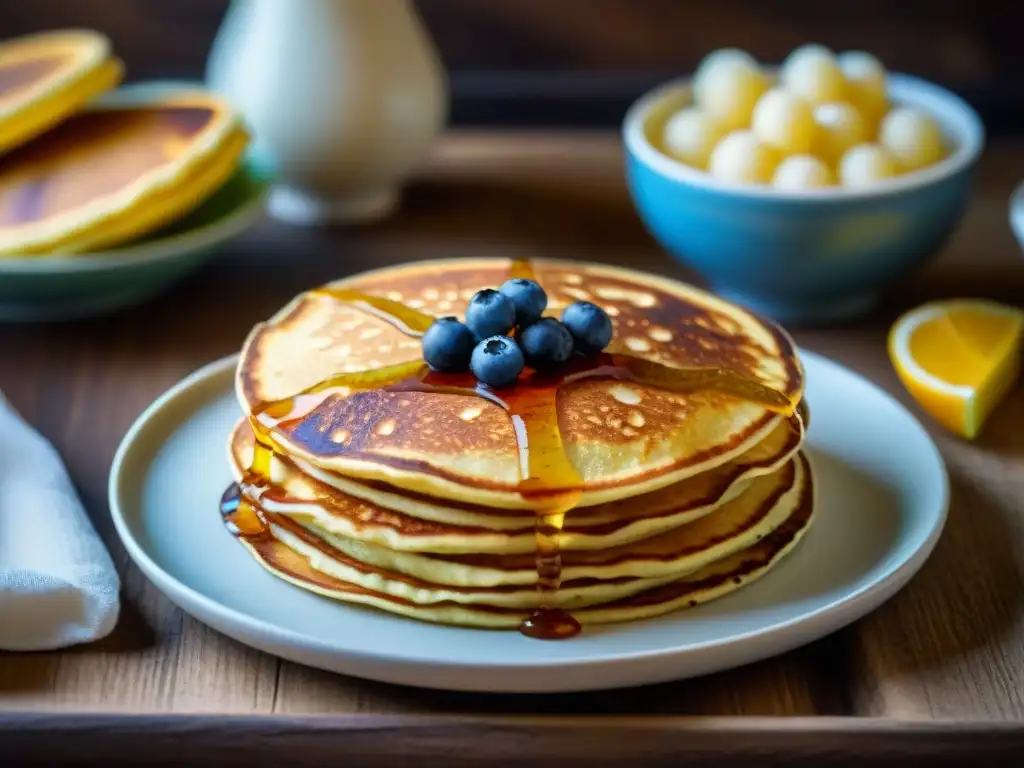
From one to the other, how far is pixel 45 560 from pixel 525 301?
0.42 meters

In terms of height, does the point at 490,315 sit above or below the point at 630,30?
above

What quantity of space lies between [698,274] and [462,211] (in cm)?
38

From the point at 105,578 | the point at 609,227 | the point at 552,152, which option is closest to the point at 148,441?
the point at 105,578

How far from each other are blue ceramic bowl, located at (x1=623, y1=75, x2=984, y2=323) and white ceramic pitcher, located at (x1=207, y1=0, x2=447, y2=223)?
14.2 inches

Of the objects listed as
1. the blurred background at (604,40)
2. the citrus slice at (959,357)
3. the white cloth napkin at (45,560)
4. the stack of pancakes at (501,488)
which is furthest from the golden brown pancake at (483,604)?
the blurred background at (604,40)

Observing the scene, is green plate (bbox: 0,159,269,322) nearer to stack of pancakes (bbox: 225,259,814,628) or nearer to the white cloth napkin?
the white cloth napkin

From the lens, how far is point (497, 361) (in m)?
0.94

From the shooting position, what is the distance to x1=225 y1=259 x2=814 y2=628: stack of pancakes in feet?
2.88

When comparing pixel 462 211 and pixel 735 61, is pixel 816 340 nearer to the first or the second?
pixel 735 61

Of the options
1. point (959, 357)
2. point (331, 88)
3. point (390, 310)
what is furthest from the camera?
point (331, 88)

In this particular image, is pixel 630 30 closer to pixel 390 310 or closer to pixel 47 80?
pixel 47 80

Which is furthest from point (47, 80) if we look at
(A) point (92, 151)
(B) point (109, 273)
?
(B) point (109, 273)

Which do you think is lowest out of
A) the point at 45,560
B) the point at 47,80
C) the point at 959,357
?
the point at 959,357

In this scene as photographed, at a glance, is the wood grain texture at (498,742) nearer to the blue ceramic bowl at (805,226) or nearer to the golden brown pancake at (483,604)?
the golden brown pancake at (483,604)
